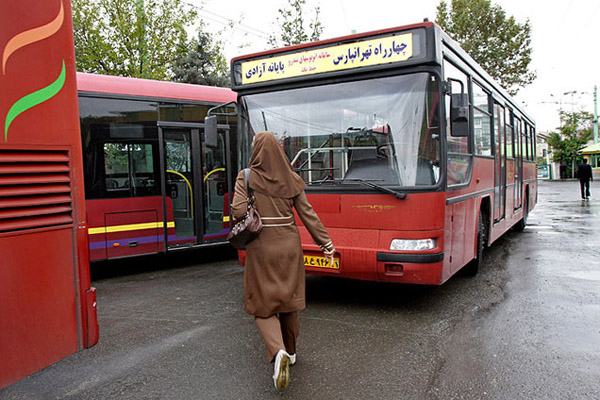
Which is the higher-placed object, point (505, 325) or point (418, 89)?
point (418, 89)

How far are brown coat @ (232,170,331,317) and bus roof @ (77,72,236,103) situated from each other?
483cm

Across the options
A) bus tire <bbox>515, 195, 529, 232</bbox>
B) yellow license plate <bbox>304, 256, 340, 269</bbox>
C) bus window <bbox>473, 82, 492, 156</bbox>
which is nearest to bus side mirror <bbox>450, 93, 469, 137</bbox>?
bus window <bbox>473, 82, 492, 156</bbox>

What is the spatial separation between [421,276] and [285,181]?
6.93 feet

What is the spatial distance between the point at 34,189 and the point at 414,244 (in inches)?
141

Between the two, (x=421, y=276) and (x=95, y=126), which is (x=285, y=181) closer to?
(x=421, y=276)

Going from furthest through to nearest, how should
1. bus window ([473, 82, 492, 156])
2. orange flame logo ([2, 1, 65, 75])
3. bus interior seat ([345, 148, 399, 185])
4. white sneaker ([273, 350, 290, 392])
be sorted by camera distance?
bus window ([473, 82, 492, 156]), bus interior seat ([345, 148, 399, 185]), white sneaker ([273, 350, 290, 392]), orange flame logo ([2, 1, 65, 75])

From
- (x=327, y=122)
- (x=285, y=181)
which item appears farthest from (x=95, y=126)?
(x=285, y=181)

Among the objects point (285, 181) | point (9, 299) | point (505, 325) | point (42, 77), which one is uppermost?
point (42, 77)

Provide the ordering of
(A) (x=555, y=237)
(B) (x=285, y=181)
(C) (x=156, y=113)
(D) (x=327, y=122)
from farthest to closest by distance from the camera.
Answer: (A) (x=555, y=237)
(C) (x=156, y=113)
(D) (x=327, y=122)
(B) (x=285, y=181)

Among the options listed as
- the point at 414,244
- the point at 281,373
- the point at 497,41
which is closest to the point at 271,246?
the point at 281,373

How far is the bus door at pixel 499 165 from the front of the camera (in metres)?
8.19

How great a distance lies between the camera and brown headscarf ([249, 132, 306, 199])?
3764mm

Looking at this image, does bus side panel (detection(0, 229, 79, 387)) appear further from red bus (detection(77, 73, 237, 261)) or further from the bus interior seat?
red bus (detection(77, 73, 237, 261))

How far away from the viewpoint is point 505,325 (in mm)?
5078
